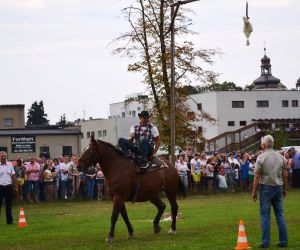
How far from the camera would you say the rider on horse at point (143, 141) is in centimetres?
1780

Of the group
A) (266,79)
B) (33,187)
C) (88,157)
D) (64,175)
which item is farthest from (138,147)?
(266,79)

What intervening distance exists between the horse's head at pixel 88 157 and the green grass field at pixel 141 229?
1628 mm

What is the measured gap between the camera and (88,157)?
17.4 meters

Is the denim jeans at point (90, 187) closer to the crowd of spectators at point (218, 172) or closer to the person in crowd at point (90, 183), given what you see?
the person in crowd at point (90, 183)

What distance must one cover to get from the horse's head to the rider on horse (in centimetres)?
66

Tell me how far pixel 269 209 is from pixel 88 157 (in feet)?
15.2

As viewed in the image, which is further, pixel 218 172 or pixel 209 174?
pixel 218 172

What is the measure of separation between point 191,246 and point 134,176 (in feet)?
9.91

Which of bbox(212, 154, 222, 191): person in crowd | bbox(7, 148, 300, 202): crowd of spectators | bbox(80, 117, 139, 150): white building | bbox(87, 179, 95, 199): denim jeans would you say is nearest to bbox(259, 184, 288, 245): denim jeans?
bbox(7, 148, 300, 202): crowd of spectators

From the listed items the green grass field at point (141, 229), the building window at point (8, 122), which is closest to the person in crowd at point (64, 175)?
the green grass field at point (141, 229)

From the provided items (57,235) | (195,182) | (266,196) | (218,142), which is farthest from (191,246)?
(218,142)

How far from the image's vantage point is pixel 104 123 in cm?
10269

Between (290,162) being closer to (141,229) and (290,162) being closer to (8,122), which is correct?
(141,229)

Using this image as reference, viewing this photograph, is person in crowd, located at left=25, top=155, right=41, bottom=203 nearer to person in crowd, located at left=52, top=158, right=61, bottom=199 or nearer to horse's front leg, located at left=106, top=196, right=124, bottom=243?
person in crowd, located at left=52, top=158, right=61, bottom=199
